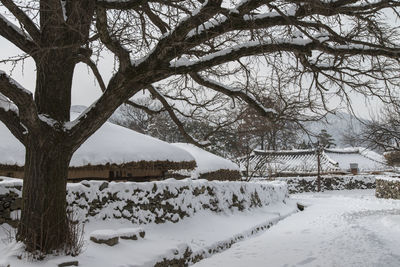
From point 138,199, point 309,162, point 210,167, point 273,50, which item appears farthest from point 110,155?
point 309,162

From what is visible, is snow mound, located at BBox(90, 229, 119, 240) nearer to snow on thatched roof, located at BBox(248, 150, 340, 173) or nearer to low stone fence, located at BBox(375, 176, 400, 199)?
low stone fence, located at BBox(375, 176, 400, 199)

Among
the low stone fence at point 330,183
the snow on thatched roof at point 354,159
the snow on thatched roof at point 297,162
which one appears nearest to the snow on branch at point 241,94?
the low stone fence at point 330,183

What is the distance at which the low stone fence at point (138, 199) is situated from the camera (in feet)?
22.2

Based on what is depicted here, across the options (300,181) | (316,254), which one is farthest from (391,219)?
(300,181)

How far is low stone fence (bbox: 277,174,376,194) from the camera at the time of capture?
32969mm

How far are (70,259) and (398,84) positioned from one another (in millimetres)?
6496

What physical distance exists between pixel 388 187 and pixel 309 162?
1506cm

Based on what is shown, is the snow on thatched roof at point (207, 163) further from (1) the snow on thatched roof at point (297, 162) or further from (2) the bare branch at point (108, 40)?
(1) the snow on thatched roof at point (297, 162)

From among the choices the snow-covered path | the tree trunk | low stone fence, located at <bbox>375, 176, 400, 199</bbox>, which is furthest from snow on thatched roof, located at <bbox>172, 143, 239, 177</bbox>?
the tree trunk

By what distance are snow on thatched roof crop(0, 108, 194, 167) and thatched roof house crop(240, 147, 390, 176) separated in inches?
944

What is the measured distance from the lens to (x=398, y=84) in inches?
275

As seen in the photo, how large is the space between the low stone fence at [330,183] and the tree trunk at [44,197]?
2891cm

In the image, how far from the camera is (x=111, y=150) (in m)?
9.77

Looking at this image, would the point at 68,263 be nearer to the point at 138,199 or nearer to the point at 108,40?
the point at 108,40
